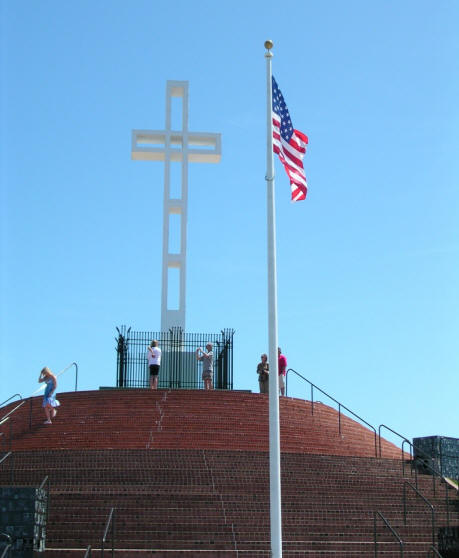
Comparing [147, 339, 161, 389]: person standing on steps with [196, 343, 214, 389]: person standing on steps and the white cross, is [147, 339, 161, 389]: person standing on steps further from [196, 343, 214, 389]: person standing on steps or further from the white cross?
the white cross

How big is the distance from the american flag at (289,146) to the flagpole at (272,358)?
10.5 inches

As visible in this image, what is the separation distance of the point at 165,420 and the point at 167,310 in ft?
21.4

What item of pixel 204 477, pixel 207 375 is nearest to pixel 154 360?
pixel 207 375

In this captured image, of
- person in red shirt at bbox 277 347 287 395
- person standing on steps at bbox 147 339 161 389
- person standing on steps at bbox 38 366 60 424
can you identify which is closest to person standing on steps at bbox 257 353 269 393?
person in red shirt at bbox 277 347 287 395

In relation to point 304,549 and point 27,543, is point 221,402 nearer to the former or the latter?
point 304,549

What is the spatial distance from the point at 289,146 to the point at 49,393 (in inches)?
327

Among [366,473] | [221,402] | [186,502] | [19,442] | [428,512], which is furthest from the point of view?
[221,402]

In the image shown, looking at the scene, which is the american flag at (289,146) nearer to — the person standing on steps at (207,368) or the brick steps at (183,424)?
the brick steps at (183,424)

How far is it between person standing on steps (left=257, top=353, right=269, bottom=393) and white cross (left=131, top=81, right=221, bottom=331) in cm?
442

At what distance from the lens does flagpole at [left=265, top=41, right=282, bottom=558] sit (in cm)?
1006

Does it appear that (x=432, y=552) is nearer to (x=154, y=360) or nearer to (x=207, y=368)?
(x=154, y=360)

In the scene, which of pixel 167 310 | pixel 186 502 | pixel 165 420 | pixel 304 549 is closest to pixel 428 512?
pixel 304 549

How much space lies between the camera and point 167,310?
24688mm

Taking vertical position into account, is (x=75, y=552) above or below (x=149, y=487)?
below
